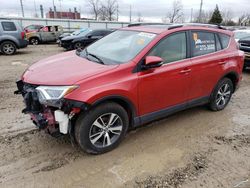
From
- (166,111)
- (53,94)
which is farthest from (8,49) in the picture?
(166,111)

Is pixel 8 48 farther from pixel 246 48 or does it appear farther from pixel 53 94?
pixel 246 48

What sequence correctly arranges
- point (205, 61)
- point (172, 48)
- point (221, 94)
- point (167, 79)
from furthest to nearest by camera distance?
point (221, 94) → point (205, 61) → point (172, 48) → point (167, 79)

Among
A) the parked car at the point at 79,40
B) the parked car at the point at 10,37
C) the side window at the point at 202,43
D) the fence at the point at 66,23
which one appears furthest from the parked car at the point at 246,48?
the fence at the point at 66,23

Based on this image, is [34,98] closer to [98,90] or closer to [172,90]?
[98,90]

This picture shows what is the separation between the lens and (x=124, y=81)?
3193 mm

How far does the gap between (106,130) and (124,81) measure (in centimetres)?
74

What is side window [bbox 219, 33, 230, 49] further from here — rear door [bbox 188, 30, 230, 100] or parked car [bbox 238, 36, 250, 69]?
parked car [bbox 238, 36, 250, 69]

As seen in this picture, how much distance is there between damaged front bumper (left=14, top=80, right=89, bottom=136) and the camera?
2.82 m

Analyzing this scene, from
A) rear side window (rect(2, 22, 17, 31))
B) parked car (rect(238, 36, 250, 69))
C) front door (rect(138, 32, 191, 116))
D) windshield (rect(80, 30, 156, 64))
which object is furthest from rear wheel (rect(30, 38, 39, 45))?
front door (rect(138, 32, 191, 116))

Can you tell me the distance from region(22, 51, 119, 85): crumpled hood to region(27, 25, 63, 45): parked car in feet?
53.8

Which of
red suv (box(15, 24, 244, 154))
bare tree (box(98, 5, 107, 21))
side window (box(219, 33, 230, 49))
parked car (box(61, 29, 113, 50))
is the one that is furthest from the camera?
bare tree (box(98, 5, 107, 21))

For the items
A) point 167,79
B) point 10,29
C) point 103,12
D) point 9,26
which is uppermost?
point 103,12

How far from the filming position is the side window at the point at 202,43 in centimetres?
410

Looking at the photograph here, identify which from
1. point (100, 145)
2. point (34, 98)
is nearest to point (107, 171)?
point (100, 145)
